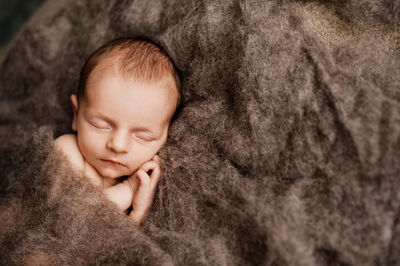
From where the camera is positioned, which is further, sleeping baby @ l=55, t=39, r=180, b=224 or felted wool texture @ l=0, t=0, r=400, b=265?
sleeping baby @ l=55, t=39, r=180, b=224

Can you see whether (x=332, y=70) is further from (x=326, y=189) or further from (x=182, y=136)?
(x=182, y=136)

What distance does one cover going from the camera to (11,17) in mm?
1775

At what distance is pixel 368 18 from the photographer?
89 cm

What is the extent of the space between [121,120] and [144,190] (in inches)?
7.8

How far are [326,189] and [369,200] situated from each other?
0.27 ft

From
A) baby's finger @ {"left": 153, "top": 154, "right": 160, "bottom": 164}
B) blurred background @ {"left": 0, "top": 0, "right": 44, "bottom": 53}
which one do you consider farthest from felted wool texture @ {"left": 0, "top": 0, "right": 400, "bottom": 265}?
blurred background @ {"left": 0, "top": 0, "right": 44, "bottom": 53}

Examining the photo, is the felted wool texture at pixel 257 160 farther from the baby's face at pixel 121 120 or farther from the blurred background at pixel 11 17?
the blurred background at pixel 11 17

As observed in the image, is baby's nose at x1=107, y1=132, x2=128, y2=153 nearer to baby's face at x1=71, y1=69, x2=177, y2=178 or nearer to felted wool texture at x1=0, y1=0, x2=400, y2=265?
baby's face at x1=71, y1=69, x2=177, y2=178

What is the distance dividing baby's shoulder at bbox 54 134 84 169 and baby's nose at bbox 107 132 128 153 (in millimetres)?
126

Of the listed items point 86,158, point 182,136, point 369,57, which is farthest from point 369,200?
point 86,158

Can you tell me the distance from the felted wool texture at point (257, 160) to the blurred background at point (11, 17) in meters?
1.00

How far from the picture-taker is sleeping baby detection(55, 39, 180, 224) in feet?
2.96

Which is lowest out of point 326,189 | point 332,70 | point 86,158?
point 86,158

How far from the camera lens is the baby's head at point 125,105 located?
0.90m
